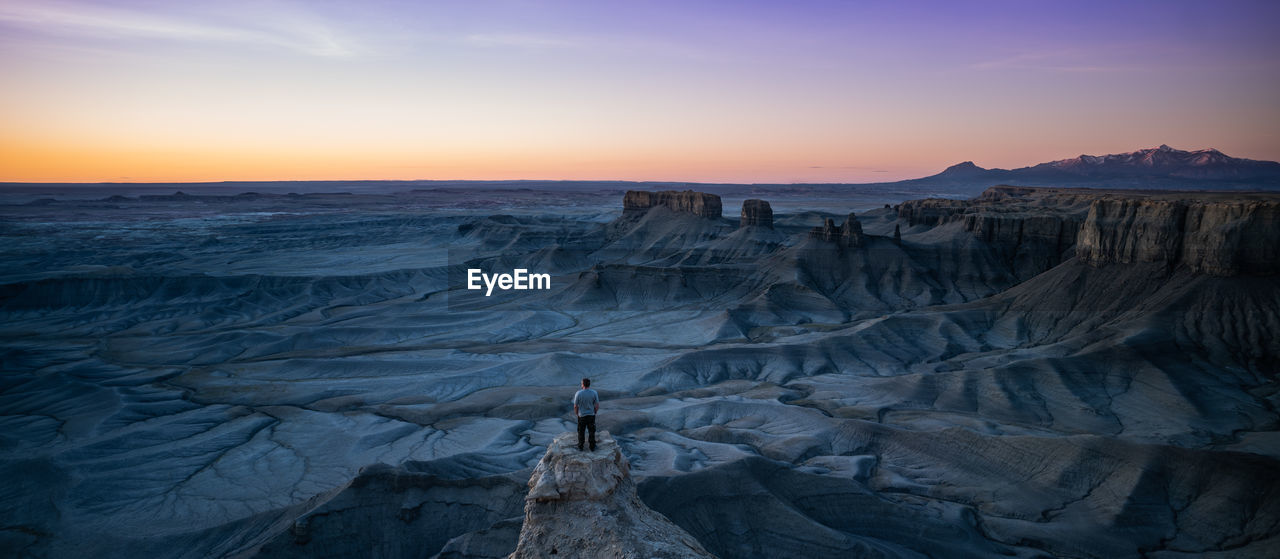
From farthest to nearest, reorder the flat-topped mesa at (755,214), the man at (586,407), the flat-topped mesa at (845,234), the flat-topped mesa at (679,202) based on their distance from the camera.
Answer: the flat-topped mesa at (679,202), the flat-topped mesa at (755,214), the flat-topped mesa at (845,234), the man at (586,407)

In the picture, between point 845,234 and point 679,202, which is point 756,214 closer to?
point 679,202

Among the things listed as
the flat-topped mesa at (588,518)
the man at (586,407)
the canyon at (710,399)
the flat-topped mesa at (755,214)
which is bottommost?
the canyon at (710,399)

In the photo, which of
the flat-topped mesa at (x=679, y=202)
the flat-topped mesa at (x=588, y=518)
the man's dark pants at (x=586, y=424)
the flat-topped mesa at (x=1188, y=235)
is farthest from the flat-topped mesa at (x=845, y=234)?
the flat-topped mesa at (x=588, y=518)

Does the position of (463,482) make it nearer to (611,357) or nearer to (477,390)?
(477,390)

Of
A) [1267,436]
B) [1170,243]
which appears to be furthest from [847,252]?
[1267,436]

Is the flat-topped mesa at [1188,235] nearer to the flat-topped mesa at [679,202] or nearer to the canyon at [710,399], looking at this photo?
the canyon at [710,399]

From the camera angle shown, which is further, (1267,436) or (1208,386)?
(1208,386)

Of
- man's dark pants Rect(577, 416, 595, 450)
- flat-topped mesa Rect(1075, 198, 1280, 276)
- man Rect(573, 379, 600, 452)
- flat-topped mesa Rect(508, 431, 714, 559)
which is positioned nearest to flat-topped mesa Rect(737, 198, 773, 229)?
flat-topped mesa Rect(1075, 198, 1280, 276)
